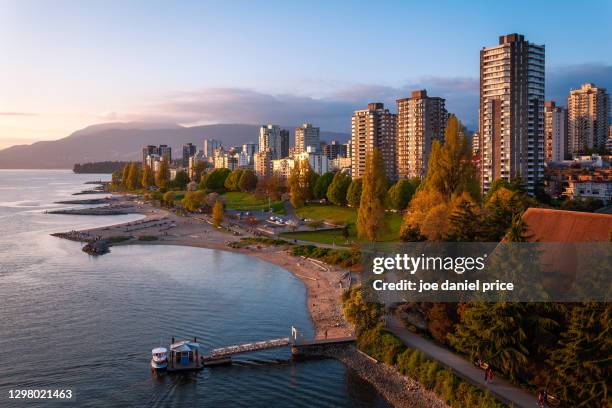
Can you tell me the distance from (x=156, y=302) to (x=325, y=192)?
178 ft

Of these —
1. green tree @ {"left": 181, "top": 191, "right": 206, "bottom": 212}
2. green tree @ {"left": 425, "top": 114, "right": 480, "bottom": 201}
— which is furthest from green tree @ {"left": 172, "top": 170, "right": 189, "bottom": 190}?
green tree @ {"left": 425, "top": 114, "right": 480, "bottom": 201}

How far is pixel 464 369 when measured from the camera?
22312mm

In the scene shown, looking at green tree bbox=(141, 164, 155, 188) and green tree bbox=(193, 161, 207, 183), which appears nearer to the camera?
green tree bbox=(193, 161, 207, 183)

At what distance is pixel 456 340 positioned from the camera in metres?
23.1

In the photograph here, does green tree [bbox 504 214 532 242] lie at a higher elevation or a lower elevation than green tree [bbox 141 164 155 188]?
lower

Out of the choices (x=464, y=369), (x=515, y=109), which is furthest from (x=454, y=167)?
(x=515, y=109)

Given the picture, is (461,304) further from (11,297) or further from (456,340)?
(11,297)

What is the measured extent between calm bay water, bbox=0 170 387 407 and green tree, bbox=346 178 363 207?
945 inches

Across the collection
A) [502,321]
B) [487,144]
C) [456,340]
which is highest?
[487,144]

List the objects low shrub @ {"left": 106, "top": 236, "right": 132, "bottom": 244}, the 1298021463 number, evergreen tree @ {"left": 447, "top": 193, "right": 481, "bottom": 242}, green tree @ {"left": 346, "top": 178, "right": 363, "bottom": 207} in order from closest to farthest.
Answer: the 1298021463 number → evergreen tree @ {"left": 447, "top": 193, "right": 481, "bottom": 242} → low shrub @ {"left": 106, "top": 236, "right": 132, "bottom": 244} → green tree @ {"left": 346, "top": 178, "right": 363, "bottom": 207}

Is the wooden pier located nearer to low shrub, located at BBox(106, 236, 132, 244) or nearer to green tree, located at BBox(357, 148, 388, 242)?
green tree, located at BBox(357, 148, 388, 242)

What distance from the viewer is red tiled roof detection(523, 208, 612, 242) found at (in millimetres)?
21734

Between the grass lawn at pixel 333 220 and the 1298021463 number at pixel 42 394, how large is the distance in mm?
26410

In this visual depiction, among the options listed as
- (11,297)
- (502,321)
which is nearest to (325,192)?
(11,297)
